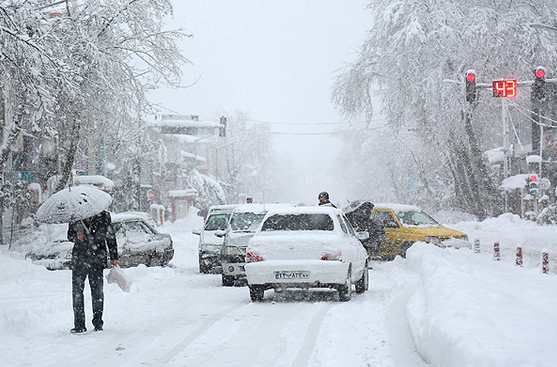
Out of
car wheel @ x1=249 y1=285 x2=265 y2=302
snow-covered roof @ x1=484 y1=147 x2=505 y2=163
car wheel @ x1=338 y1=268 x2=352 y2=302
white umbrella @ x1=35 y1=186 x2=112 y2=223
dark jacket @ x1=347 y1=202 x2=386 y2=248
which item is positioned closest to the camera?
white umbrella @ x1=35 y1=186 x2=112 y2=223

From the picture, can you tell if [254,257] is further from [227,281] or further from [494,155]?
[494,155]

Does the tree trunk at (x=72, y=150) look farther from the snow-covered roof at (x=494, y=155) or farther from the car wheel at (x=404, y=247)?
the snow-covered roof at (x=494, y=155)

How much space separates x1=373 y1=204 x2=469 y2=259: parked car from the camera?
1734 centimetres

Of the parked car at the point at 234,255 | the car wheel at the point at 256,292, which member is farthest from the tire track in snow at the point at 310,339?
the parked car at the point at 234,255

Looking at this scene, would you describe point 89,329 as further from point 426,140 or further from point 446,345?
point 426,140

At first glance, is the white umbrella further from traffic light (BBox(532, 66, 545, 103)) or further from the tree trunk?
traffic light (BBox(532, 66, 545, 103))

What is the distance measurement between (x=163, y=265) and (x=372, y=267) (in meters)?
5.43

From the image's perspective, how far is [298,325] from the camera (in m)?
7.78

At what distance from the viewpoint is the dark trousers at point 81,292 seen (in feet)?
25.7

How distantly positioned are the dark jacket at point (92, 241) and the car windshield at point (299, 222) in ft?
10.3

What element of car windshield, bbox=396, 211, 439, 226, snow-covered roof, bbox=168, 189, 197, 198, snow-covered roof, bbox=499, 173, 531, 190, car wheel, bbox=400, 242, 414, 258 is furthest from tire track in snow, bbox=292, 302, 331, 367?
snow-covered roof, bbox=168, 189, 197, 198

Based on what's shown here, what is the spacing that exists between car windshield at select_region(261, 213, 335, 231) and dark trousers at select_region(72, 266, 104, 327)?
10.9 feet

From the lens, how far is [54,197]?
317 inches

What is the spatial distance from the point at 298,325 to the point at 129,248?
8209mm
